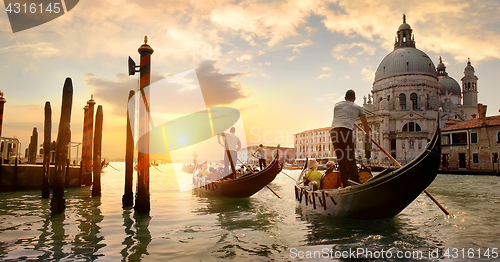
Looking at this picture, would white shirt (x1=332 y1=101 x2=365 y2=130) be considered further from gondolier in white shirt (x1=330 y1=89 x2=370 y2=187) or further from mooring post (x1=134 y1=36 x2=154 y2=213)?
mooring post (x1=134 y1=36 x2=154 y2=213)

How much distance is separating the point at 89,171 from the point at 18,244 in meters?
10.5

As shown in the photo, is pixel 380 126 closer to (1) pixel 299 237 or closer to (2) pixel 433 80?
(2) pixel 433 80

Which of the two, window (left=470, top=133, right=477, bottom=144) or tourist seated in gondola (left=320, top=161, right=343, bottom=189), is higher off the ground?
window (left=470, top=133, right=477, bottom=144)

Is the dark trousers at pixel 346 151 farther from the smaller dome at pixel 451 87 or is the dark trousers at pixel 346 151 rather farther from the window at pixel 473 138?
the smaller dome at pixel 451 87

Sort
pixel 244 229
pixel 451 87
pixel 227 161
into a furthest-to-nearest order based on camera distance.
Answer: pixel 451 87 < pixel 227 161 < pixel 244 229

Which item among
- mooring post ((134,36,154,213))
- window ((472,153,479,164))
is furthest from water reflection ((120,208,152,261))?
window ((472,153,479,164))

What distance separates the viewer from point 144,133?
7043 mm

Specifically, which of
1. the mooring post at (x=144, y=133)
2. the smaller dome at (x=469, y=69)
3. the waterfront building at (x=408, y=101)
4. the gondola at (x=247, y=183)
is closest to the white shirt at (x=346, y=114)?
the gondola at (x=247, y=183)

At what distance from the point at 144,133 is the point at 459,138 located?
37.0m

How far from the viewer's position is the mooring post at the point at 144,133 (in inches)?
274

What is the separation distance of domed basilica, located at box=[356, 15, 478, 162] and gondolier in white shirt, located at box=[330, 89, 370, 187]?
4939 cm

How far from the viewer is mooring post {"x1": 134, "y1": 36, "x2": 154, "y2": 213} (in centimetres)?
697

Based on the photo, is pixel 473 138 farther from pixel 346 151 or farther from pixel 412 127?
pixel 346 151

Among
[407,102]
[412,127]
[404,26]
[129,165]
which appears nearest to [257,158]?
[129,165]
